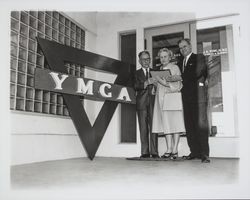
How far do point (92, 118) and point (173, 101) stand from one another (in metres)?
1.50

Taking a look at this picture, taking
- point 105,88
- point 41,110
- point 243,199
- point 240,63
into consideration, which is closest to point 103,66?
point 105,88

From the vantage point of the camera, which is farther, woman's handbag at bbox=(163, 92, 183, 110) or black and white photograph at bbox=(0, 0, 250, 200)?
woman's handbag at bbox=(163, 92, 183, 110)

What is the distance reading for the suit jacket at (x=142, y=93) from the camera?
3.56m

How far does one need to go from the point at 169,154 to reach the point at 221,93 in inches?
48.7

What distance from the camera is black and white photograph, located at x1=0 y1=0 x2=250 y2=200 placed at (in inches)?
77.6

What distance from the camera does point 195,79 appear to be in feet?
10.8

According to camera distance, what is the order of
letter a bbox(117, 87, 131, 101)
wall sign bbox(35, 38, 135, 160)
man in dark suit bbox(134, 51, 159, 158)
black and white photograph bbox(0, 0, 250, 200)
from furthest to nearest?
letter a bbox(117, 87, 131, 101) → man in dark suit bbox(134, 51, 159, 158) → wall sign bbox(35, 38, 135, 160) → black and white photograph bbox(0, 0, 250, 200)

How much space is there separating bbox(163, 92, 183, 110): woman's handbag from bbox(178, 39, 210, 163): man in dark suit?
104mm

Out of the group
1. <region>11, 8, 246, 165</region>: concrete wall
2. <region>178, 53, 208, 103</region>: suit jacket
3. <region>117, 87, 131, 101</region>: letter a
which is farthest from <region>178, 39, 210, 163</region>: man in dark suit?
<region>117, 87, 131, 101</region>: letter a

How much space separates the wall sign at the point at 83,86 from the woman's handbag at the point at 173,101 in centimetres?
57

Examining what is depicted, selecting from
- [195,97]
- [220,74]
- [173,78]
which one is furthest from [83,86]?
[220,74]

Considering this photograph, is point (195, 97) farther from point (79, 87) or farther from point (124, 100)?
point (79, 87)

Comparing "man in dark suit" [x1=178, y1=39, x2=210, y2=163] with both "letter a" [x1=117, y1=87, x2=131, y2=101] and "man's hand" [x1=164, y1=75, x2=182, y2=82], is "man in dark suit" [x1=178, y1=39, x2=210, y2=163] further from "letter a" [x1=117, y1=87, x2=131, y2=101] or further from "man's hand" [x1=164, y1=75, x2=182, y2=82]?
"letter a" [x1=117, y1=87, x2=131, y2=101]

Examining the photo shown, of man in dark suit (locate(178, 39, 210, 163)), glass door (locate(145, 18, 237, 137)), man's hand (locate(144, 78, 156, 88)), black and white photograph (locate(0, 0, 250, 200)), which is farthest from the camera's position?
glass door (locate(145, 18, 237, 137))
